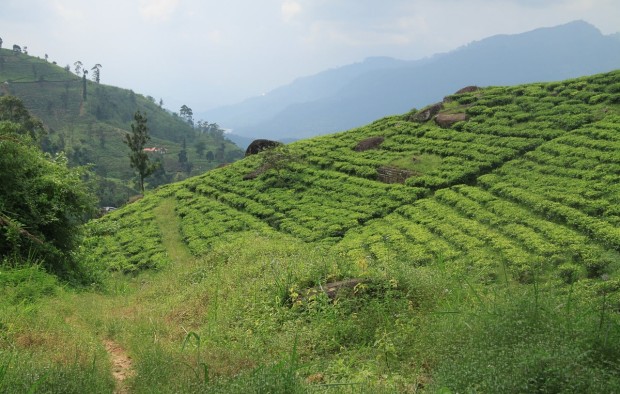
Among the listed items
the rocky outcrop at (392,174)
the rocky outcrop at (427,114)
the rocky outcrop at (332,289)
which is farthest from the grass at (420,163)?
the rocky outcrop at (332,289)

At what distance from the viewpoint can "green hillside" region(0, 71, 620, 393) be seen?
219 inches

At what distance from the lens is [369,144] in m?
31.3

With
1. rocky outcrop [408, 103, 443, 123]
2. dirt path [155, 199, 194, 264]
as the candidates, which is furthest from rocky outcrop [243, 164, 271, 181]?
rocky outcrop [408, 103, 443, 123]

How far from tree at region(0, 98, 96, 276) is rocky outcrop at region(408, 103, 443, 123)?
23114 millimetres

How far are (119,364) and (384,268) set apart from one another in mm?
4941

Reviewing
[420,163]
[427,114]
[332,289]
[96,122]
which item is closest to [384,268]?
[332,289]

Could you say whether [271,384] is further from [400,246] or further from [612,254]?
[400,246]

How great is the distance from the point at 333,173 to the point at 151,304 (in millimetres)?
18200

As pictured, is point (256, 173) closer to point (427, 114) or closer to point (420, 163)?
point (420, 163)

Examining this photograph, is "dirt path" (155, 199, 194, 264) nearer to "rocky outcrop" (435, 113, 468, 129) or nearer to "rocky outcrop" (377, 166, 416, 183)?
"rocky outcrop" (377, 166, 416, 183)

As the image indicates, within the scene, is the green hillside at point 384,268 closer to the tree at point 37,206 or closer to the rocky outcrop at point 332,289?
the rocky outcrop at point 332,289

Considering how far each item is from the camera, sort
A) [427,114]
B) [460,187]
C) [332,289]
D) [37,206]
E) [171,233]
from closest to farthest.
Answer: [332,289], [37,206], [460,187], [171,233], [427,114]

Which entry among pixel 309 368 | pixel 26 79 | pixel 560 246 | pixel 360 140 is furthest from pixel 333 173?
pixel 26 79

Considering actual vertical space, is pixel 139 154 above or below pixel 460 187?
above
